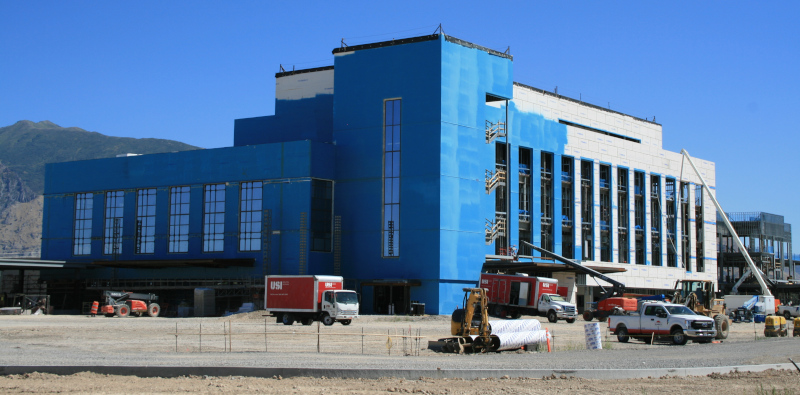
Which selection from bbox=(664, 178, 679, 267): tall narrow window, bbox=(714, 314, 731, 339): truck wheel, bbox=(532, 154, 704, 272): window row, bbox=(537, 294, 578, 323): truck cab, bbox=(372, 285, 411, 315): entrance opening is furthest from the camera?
bbox=(664, 178, 679, 267): tall narrow window

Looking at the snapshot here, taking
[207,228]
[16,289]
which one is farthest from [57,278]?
[207,228]

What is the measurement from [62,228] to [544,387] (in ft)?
230

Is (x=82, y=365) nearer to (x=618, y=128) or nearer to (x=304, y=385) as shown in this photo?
(x=304, y=385)

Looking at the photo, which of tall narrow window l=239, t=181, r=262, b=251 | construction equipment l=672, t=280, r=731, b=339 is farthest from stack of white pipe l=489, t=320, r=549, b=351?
tall narrow window l=239, t=181, r=262, b=251

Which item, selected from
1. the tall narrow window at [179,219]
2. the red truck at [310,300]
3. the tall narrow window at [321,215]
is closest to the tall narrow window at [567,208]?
the tall narrow window at [321,215]

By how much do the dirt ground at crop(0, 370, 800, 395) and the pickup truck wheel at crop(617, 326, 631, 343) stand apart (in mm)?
15578

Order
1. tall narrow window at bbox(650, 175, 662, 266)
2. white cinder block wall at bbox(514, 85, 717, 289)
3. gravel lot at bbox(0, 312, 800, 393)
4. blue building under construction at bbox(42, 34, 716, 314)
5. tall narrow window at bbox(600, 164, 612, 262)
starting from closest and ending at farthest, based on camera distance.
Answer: gravel lot at bbox(0, 312, 800, 393), blue building under construction at bbox(42, 34, 716, 314), white cinder block wall at bbox(514, 85, 717, 289), tall narrow window at bbox(600, 164, 612, 262), tall narrow window at bbox(650, 175, 662, 266)

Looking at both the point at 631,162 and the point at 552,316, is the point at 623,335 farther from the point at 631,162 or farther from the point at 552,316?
the point at 631,162

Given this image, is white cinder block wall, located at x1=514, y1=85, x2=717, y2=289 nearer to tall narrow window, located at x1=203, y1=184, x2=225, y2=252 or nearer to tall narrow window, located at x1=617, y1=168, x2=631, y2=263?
tall narrow window, located at x1=617, y1=168, x2=631, y2=263

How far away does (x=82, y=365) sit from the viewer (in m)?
23.6

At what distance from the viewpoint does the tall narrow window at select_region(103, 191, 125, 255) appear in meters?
77.7

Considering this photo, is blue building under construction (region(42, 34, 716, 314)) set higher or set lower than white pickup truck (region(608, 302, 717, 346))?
higher

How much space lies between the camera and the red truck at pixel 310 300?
4950 cm

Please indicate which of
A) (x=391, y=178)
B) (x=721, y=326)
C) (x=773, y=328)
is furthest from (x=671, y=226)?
(x=721, y=326)
